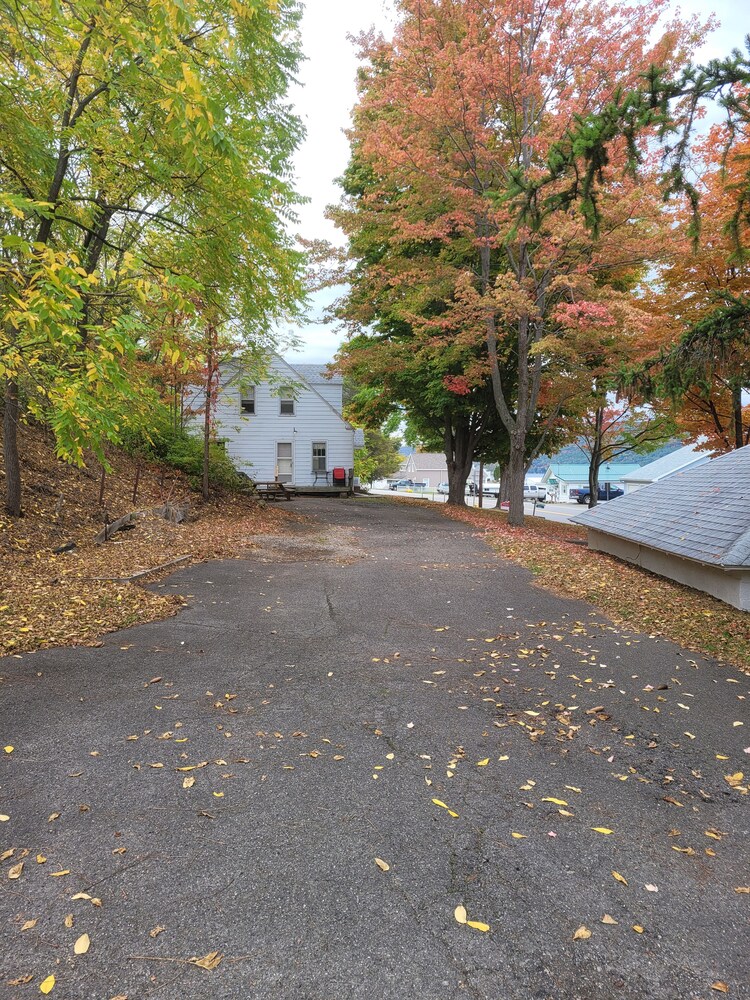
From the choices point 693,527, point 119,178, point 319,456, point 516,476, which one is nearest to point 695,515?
point 693,527

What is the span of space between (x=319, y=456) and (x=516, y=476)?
1429 cm

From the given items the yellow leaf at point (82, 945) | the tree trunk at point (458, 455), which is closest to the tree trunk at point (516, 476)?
the tree trunk at point (458, 455)

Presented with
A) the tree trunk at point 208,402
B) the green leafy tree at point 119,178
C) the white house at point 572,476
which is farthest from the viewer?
the white house at point 572,476

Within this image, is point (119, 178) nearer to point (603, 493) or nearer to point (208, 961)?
point (208, 961)

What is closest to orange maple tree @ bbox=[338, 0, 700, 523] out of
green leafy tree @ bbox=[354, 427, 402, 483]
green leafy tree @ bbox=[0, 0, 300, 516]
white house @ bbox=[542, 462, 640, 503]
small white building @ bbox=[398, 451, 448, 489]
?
green leafy tree @ bbox=[0, 0, 300, 516]

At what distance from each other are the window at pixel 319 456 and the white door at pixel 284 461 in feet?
4.05

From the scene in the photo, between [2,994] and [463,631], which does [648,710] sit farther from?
[2,994]

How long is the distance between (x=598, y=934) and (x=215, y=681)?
3.06m

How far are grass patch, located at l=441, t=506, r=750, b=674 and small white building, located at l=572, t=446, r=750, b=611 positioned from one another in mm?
232

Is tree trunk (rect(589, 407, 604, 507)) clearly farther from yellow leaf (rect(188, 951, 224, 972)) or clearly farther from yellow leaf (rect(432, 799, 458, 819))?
yellow leaf (rect(188, 951, 224, 972))

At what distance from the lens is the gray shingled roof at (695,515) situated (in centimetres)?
695

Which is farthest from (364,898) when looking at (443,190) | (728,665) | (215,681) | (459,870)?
(443,190)

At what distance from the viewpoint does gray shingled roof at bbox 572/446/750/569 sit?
695 cm

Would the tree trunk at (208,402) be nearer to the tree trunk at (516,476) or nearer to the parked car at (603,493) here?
the tree trunk at (516,476)
